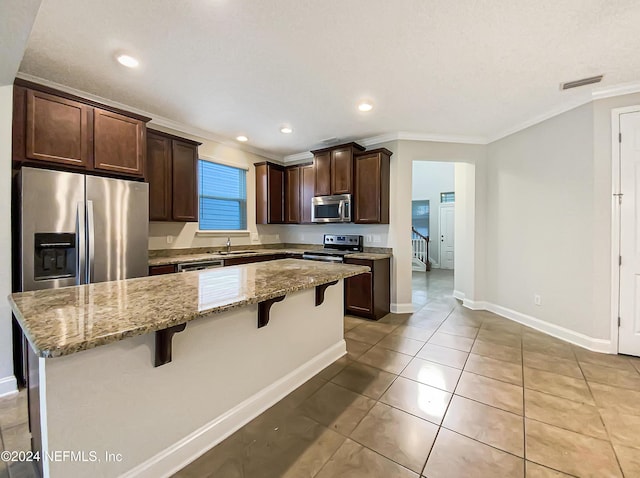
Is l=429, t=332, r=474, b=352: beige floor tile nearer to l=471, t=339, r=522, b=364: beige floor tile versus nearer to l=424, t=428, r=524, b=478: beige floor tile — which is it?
l=471, t=339, r=522, b=364: beige floor tile

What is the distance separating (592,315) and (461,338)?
1.29 metres

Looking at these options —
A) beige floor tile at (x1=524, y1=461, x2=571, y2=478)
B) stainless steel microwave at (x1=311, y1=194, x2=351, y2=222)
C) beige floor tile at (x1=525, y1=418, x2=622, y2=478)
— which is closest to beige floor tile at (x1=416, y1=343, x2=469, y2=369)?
beige floor tile at (x1=525, y1=418, x2=622, y2=478)

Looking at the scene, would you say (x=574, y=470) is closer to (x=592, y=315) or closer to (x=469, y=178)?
(x=592, y=315)

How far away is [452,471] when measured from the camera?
1.39m

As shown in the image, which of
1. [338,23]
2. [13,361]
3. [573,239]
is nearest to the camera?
[338,23]

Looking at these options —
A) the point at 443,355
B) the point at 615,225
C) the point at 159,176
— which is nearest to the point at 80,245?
the point at 159,176

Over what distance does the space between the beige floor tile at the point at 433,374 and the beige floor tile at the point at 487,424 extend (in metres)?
0.22

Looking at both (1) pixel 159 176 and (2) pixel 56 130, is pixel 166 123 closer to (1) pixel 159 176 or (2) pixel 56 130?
(1) pixel 159 176

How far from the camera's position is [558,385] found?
85.1 inches

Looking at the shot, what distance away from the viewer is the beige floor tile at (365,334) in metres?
3.06

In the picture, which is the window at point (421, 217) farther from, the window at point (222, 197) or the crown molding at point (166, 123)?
the window at point (222, 197)

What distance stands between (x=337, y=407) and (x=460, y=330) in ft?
7.12

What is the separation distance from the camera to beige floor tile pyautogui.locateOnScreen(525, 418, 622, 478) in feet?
4.58

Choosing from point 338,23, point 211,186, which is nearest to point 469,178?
point 338,23
